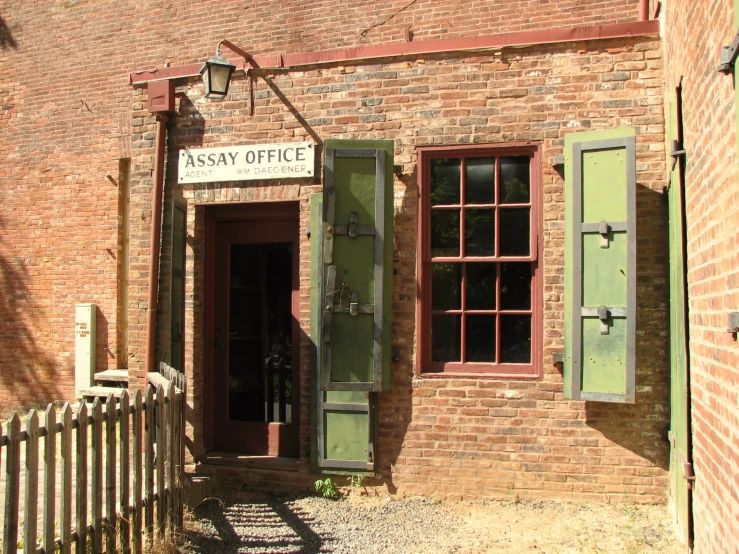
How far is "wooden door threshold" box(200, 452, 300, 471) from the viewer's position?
244 inches

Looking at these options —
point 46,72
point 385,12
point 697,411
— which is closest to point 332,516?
point 697,411

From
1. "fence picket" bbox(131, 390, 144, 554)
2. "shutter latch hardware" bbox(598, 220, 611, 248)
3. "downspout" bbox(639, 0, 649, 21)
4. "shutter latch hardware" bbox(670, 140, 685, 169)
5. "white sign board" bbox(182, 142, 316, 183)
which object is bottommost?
"fence picket" bbox(131, 390, 144, 554)

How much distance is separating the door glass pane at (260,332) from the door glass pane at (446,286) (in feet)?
5.09

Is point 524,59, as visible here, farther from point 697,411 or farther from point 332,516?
point 332,516

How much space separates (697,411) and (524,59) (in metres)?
3.29

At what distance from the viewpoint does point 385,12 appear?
32.0 feet

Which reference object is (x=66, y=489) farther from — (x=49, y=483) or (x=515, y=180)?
(x=515, y=180)

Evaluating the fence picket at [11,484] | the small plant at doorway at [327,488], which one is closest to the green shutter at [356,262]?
the small plant at doorway at [327,488]

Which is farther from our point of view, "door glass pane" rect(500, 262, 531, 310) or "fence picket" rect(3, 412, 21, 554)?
"door glass pane" rect(500, 262, 531, 310)

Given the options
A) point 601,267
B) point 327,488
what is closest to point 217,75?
point 601,267

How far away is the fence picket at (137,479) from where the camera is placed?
14.1 ft

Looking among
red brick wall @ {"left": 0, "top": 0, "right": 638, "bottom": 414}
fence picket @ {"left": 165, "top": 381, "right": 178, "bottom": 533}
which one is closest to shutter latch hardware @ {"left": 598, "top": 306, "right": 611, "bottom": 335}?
fence picket @ {"left": 165, "top": 381, "right": 178, "bottom": 533}

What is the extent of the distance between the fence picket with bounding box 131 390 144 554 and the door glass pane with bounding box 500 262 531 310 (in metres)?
3.14

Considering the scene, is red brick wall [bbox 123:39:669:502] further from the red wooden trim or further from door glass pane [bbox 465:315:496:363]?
door glass pane [bbox 465:315:496:363]
